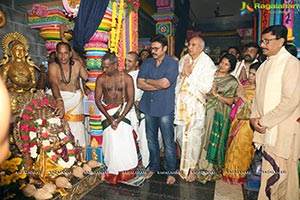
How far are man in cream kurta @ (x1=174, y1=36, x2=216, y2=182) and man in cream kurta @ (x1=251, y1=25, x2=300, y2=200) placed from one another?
0.90 m

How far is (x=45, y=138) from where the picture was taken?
2.98 meters

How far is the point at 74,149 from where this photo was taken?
3336mm

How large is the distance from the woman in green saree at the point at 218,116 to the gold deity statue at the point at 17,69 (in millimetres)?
2965

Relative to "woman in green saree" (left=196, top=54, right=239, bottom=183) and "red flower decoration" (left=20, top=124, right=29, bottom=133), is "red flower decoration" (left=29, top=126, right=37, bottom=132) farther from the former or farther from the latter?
"woman in green saree" (left=196, top=54, right=239, bottom=183)

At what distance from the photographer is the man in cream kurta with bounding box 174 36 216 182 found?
3.23 metres

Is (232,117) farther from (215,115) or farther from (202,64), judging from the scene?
(202,64)

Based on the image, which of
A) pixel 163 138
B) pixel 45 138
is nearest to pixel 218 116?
pixel 163 138

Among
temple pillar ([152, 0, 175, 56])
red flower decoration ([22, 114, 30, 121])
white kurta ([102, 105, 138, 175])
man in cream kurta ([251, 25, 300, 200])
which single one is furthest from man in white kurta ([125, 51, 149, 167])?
temple pillar ([152, 0, 175, 56])

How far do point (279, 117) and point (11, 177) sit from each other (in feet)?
10.2

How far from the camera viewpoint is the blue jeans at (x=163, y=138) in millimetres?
3309

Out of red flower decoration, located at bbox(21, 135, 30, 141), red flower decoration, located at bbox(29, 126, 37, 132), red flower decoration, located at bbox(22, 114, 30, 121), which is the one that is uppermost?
red flower decoration, located at bbox(22, 114, 30, 121)

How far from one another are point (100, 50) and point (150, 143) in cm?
166

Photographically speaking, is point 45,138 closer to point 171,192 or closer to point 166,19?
point 171,192

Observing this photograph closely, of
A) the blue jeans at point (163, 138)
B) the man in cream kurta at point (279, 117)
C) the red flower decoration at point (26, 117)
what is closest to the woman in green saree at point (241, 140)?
the man in cream kurta at point (279, 117)
